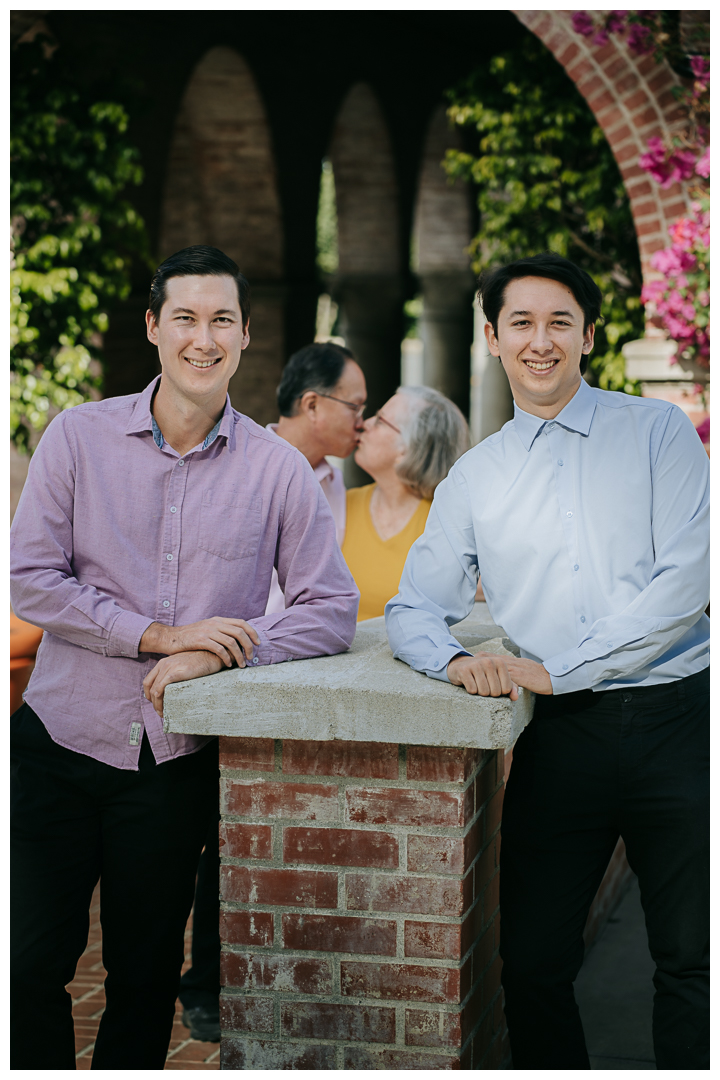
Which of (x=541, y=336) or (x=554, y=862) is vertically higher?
(x=541, y=336)

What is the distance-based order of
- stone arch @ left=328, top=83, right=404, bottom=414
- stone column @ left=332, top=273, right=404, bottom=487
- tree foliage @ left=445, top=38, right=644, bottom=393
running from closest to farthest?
tree foliage @ left=445, top=38, right=644, bottom=393
stone arch @ left=328, top=83, right=404, bottom=414
stone column @ left=332, top=273, right=404, bottom=487

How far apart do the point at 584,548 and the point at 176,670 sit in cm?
86

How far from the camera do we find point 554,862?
2.26 m

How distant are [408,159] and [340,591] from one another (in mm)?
12353

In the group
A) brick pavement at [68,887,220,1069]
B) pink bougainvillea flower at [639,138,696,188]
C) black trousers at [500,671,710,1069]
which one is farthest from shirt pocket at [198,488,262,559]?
pink bougainvillea flower at [639,138,696,188]

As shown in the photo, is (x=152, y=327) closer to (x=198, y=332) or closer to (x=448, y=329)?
(x=198, y=332)

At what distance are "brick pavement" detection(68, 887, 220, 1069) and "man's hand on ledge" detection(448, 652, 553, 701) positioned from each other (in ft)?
5.32

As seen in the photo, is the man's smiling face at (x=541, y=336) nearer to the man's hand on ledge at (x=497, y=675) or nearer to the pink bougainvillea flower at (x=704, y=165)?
the man's hand on ledge at (x=497, y=675)

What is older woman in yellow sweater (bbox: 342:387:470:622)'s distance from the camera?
3438 millimetres

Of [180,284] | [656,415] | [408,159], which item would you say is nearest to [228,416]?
[180,284]

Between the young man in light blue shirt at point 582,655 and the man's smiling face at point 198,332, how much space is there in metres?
0.58

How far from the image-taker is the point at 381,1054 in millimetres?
2176

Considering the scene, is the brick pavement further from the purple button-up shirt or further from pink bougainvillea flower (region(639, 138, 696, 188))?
pink bougainvillea flower (region(639, 138, 696, 188))

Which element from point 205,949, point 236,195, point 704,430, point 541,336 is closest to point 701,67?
point 704,430
